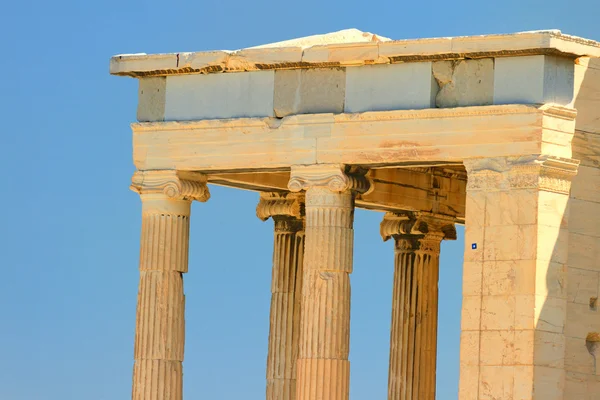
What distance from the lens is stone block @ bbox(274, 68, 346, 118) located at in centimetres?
4616

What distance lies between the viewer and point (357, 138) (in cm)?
4562

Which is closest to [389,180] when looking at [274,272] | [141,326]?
[274,272]

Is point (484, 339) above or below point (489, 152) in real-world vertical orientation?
below

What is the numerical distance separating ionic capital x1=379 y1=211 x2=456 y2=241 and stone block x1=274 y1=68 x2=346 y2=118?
626 centimetres

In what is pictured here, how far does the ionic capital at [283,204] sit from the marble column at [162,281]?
3521 mm

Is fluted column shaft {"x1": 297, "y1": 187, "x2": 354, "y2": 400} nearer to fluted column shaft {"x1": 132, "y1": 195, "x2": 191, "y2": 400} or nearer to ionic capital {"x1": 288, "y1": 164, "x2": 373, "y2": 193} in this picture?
ionic capital {"x1": 288, "y1": 164, "x2": 373, "y2": 193}

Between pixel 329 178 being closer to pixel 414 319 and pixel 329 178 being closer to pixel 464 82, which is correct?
pixel 464 82

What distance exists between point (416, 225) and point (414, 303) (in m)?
1.69

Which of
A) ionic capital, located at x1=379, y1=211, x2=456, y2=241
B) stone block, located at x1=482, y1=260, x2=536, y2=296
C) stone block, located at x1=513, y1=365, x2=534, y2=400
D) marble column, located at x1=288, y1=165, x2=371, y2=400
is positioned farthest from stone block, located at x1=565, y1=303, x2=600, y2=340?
ionic capital, located at x1=379, y1=211, x2=456, y2=241

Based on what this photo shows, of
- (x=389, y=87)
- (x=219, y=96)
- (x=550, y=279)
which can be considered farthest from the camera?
(x=219, y=96)

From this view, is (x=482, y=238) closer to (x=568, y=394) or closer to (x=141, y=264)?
(x=568, y=394)

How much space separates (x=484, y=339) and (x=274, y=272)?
9.00 metres

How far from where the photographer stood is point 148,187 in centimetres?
4819

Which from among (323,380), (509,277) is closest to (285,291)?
(323,380)
